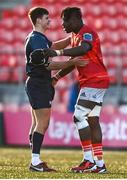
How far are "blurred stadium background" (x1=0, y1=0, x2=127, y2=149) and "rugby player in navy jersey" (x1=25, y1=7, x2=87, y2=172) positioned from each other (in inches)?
279

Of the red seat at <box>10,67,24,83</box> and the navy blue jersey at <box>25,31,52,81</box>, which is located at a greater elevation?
the navy blue jersey at <box>25,31,52,81</box>

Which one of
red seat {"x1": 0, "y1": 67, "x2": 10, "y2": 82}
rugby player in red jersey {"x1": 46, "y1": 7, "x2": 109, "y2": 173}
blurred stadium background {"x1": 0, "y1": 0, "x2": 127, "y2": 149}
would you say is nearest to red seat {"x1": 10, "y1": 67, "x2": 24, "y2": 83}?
blurred stadium background {"x1": 0, "y1": 0, "x2": 127, "y2": 149}

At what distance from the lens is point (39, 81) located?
9.11 m

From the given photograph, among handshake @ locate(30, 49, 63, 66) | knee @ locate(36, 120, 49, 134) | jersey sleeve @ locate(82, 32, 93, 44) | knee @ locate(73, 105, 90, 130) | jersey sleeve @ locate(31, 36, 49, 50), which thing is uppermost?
jersey sleeve @ locate(82, 32, 93, 44)

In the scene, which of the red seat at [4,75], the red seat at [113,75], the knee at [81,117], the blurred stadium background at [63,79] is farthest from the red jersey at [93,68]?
A: the red seat at [4,75]

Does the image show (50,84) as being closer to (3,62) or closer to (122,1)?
(3,62)

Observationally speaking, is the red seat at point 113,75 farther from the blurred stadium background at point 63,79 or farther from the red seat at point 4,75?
the red seat at point 4,75

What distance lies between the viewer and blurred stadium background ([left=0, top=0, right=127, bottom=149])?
16.4 meters

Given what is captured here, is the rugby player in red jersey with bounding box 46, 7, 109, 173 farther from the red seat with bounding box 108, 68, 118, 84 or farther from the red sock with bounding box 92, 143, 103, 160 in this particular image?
the red seat with bounding box 108, 68, 118, 84

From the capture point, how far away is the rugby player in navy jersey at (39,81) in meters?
8.98

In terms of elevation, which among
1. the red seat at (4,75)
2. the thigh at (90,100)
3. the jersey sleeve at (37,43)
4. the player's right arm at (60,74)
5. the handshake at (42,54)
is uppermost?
the jersey sleeve at (37,43)

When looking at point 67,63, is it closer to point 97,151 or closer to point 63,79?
point 97,151

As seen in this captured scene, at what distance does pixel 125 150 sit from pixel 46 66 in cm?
719

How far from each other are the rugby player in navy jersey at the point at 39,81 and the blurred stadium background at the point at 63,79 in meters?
7.08
